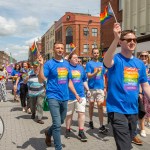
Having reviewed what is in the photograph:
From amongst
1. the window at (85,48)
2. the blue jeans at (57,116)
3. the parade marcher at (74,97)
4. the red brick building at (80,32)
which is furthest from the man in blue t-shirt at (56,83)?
the window at (85,48)

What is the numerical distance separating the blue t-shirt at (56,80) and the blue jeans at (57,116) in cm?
9

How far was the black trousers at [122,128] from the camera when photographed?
357 cm

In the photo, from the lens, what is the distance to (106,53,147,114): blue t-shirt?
3.70 m

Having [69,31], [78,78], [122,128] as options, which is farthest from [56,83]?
[69,31]

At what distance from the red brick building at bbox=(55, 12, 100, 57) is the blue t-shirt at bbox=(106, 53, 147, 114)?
52.8 metres

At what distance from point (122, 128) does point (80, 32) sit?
5555 cm

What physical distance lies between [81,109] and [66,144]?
2.90 feet

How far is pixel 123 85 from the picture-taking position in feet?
12.1

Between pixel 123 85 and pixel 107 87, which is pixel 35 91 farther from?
pixel 123 85

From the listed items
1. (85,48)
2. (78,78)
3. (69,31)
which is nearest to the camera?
(78,78)

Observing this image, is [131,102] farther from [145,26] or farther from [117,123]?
[145,26]

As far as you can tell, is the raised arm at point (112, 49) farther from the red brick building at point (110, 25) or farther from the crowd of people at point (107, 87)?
the red brick building at point (110, 25)

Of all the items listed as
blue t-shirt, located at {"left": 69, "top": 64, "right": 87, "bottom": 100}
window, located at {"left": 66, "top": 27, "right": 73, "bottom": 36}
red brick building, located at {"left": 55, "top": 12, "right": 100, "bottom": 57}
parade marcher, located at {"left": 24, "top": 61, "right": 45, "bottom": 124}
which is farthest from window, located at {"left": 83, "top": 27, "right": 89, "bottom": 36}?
blue t-shirt, located at {"left": 69, "top": 64, "right": 87, "bottom": 100}

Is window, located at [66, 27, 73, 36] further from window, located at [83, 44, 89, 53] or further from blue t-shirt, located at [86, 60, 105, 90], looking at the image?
blue t-shirt, located at [86, 60, 105, 90]
